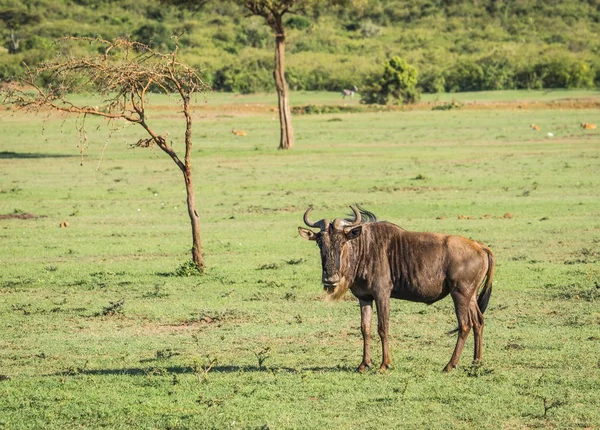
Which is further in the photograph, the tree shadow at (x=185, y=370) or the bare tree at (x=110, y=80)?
the bare tree at (x=110, y=80)

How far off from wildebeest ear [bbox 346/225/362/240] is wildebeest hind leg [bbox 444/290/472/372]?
1105mm

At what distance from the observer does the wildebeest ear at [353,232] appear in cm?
961

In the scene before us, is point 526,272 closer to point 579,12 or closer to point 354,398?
point 354,398

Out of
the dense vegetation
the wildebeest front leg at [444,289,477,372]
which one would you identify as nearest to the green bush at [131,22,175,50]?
the dense vegetation

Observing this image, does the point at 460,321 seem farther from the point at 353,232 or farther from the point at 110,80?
the point at 110,80

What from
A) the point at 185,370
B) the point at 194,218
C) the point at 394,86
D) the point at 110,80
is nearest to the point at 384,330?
the point at 185,370

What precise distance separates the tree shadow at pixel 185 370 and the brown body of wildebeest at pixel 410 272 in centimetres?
40

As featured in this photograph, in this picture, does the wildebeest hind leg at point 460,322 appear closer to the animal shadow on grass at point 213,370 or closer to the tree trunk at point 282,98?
the animal shadow on grass at point 213,370

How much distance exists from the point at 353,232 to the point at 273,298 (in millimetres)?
4749

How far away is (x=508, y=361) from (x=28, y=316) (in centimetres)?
628

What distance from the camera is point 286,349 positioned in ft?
36.7

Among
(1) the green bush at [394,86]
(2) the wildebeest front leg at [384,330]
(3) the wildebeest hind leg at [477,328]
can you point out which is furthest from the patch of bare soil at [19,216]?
(1) the green bush at [394,86]

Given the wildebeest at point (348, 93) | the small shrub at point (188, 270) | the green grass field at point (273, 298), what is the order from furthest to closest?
1. the wildebeest at point (348, 93)
2. the small shrub at point (188, 270)
3. the green grass field at point (273, 298)

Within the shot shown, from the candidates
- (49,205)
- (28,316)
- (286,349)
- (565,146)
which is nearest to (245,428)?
(286,349)
